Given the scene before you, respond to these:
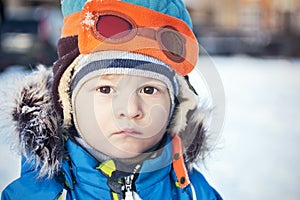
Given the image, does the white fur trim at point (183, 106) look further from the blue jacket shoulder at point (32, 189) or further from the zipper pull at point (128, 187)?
the blue jacket shoulder at point (32, 189)

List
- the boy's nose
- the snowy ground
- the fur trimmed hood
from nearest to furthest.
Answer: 1. the boy's nose
2. the fur trimmed hood
3. the snowy ground

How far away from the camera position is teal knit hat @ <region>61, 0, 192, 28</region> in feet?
4.01

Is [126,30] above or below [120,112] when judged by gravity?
above

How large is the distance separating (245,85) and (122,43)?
4.46 meters

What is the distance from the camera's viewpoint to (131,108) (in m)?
1.16

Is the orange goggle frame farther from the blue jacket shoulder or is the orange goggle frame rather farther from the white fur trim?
the blue jacket shoulder

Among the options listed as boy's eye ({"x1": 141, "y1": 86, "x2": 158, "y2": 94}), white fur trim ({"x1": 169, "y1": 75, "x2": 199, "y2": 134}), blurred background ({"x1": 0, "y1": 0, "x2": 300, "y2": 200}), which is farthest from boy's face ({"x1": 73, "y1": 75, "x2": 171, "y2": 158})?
blurred background ({"x1": 0, "y1": 0, "x2": 300, "y2": 200})

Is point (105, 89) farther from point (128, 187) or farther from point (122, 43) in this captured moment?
point (128, 187)

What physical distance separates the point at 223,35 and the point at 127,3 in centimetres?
1055

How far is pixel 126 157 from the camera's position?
4.05ft

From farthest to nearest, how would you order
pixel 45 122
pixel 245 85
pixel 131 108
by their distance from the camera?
pixel 245 85
pixel 45 122
pixel 131 108

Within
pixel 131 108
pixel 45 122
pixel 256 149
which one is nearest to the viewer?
pixel 131 108

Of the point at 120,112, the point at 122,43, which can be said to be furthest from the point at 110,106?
the point at 122,43

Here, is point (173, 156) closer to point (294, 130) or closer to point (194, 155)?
point (194, 155)
